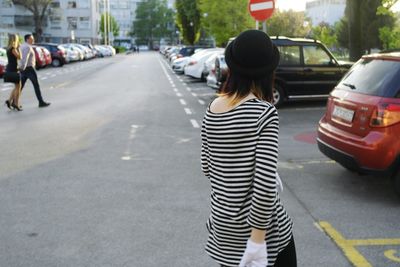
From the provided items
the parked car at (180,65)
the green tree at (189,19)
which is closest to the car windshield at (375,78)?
the parked car at (180,65)

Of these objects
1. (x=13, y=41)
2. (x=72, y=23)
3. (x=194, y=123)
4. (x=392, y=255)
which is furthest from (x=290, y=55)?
(x=72, y=23)

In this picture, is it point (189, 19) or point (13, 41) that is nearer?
point (13, 41)

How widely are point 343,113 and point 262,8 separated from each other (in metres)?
6.33

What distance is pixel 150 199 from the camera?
550 cm

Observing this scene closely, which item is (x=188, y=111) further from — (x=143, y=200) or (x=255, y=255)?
(x=255, y=255)

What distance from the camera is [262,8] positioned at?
11578mm

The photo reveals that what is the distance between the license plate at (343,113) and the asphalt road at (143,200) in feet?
2.75

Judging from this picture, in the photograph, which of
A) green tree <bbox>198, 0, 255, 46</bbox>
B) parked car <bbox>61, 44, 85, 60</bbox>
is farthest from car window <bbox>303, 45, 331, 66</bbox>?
parked car <bbox>61, 44, 85, 60</bbox>

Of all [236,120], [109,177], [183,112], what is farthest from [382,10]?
[236,120]

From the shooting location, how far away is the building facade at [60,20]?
86312mm

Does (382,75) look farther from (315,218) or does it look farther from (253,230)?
(253,230)

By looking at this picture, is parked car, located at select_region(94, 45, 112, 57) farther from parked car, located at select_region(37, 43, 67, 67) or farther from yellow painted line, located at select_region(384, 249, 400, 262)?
yellow painted line, located at select_region(384, 249, 400, 262)

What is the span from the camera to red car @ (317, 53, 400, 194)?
523 centimetres

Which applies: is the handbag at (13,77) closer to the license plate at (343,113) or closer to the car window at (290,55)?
the car window at (290,55)
